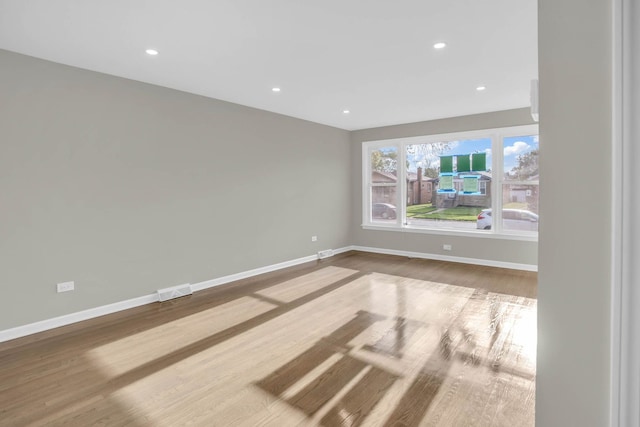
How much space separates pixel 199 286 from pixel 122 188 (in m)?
1.62

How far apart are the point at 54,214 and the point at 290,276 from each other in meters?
3.06

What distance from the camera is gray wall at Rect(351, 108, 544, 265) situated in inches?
213

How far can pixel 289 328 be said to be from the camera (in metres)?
3.25

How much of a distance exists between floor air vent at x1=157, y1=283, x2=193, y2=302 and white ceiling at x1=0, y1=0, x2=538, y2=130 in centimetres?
254

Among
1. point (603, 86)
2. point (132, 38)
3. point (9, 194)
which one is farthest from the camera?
point (9, 194)

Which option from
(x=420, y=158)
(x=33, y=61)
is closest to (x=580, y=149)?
(x=33, y=61)

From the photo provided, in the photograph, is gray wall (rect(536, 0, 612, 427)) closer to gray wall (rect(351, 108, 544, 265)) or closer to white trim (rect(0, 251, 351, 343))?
white trim (rect(0, 251, 351, 343))

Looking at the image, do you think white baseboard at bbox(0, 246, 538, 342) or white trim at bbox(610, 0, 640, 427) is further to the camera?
white baseboard at bbox(0, 246, 538, 342)

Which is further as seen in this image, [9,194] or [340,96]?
[340,96]

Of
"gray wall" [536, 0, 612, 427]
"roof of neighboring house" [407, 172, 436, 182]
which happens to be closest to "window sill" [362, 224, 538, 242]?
"roof of neighboring house" [407, 172, 436, 182]

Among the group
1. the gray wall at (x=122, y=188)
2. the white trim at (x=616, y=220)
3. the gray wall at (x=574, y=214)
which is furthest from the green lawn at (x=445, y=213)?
the white trim at (x=616, y=220)

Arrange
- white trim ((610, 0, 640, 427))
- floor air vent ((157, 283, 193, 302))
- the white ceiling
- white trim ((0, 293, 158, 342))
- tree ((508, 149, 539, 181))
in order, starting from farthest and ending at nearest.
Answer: tree ((508, 149, 539, 181))
floor air vent ((157, 283, 193, 302))
white trim ((0, 293, 158, 342))
the white ceiling
white trim ((610, 0, 640, 427))

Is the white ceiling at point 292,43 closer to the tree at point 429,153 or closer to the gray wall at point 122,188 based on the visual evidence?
the gray wall at point 122,188

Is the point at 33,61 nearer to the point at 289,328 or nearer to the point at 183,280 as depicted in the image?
the point at 183,280
